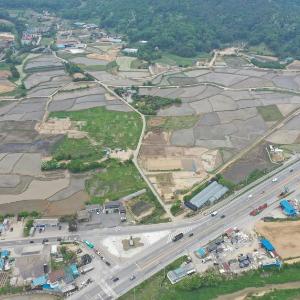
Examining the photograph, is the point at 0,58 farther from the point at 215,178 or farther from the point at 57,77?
the point at 215,178

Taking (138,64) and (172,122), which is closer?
(172,122)

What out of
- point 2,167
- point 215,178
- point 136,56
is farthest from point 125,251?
point 136,56

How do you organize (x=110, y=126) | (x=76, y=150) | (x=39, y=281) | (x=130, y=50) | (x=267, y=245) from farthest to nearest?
(x=130, y=50)
(x=110, y=126)
(x=76, y=150)
(x=267, y=245)
(x=39, y=281)

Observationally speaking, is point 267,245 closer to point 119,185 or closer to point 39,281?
point 119,185

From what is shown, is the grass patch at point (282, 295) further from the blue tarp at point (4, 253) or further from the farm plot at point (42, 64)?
the farm plot at point (42, 64)

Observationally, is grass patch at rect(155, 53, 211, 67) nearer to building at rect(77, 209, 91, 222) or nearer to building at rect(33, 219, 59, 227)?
building at rect(77, 209, 91, 222)

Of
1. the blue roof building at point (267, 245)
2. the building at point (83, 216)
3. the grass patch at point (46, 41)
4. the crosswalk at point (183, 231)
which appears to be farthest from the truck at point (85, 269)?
the grass patch at point (46, 41)

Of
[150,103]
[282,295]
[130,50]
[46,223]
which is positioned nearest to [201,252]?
[282,295]
